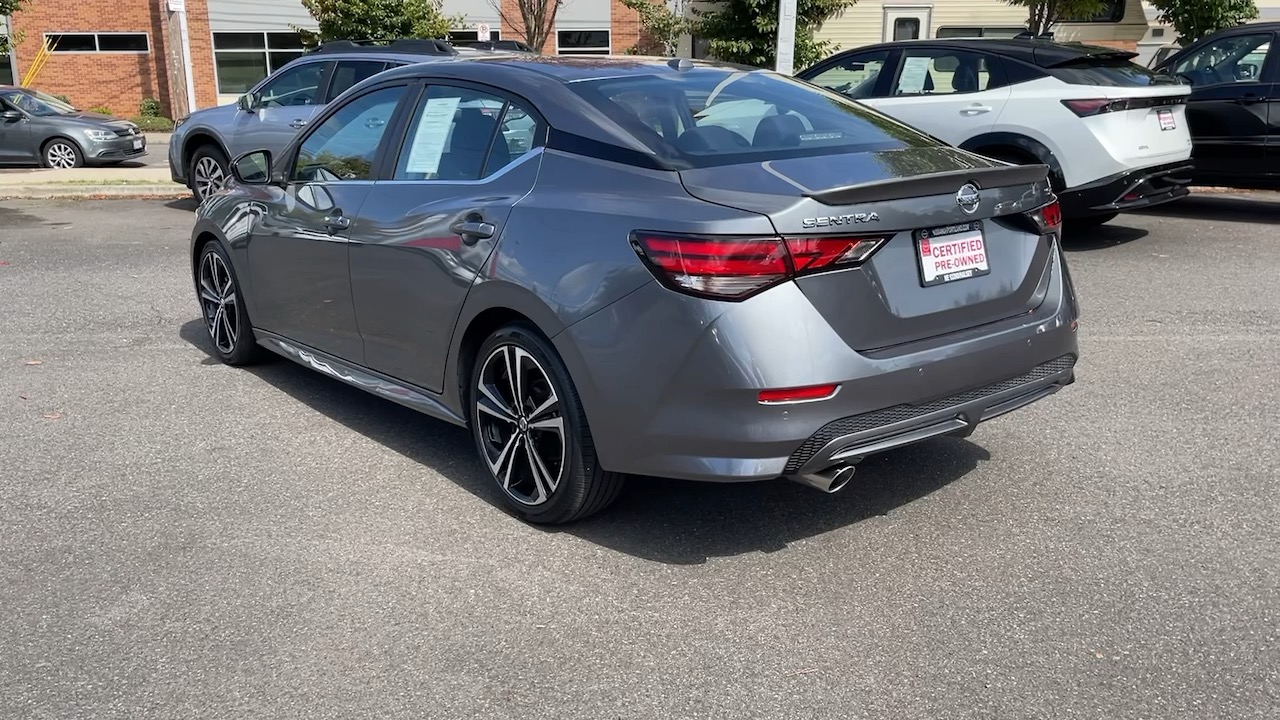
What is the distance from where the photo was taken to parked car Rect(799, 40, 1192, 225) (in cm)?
911

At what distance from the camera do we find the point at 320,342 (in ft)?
17.7

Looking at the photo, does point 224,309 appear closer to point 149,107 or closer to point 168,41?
point 168,41

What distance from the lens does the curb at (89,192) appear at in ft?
47.8

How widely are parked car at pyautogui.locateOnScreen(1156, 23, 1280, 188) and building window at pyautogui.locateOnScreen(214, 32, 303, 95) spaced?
24604 millimetres

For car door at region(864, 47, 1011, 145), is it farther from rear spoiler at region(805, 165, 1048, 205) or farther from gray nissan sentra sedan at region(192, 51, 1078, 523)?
rear spoiler at region(805, 165, 1048, 205)

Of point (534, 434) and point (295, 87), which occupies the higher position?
point (295, 87)

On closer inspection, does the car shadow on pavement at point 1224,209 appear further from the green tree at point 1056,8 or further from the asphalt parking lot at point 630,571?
the green tree at point 1056,8

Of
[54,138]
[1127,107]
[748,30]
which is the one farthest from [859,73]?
[54,138]

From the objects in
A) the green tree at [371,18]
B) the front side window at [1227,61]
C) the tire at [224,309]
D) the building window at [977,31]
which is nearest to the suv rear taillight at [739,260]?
the tire at [224,309]

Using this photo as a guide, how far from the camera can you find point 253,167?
5973mm

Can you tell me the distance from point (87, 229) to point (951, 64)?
8585mm

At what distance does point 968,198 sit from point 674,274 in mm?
1067

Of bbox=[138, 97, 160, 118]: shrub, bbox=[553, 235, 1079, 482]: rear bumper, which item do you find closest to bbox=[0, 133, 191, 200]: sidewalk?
bbox=[553, 235, 1079, 482]: rear bumper

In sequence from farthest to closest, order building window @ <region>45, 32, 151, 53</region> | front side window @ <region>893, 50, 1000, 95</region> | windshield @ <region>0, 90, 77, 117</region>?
building window @ <region>45, 32, 151, 53</region>, windshield @ <region>0, 90, 77, 117</region>, front side window @ <region>893, 50, 1000, 95</region>
